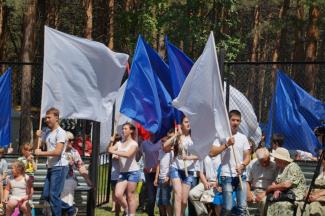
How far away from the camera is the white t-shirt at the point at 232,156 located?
41.3ft

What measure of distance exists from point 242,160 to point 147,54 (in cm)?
271

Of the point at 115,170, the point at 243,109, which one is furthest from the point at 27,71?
the point at 243,109

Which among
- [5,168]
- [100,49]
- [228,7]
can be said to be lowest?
[5,168]

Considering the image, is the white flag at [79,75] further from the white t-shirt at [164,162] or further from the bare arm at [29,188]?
the white t-shirt at [164,162]

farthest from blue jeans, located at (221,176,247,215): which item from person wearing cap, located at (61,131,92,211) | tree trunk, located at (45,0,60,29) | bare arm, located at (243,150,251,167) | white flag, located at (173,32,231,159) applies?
tree trunk, located at (45,0,60,29)

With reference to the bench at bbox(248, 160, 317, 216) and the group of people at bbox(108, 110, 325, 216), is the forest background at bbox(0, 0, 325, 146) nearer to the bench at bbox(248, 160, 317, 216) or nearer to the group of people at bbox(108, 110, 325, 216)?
the group of people at bbox(108, 110, 325, 216)

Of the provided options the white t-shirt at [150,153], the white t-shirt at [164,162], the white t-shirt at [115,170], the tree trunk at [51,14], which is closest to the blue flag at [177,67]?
the white t-shirt at [164,162]

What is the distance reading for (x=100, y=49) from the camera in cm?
1410

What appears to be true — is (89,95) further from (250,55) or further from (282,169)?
(250,55)

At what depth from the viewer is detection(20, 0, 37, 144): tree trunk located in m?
25.6

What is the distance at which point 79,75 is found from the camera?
552 inches

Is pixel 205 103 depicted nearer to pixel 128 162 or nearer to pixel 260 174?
pixel 260 174

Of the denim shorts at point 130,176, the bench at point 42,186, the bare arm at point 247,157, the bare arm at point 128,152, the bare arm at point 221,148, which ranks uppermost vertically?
the bare arm at point 221,148

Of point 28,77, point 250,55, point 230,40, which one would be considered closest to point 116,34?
point 230,40
